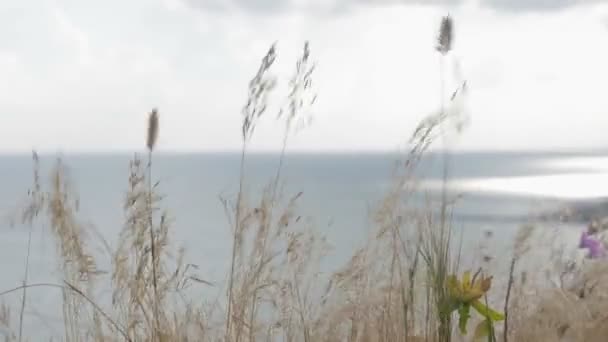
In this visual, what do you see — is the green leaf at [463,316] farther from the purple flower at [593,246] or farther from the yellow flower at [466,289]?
the purple flower at [593,246]

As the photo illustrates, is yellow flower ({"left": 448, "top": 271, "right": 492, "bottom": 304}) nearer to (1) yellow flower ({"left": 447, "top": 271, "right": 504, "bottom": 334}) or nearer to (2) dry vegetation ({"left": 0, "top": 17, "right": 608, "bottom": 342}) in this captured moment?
(1) yellow flower ({"left": 447, "top": 271, "right": 504, "bottom": 334})

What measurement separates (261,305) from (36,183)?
629 millimetres

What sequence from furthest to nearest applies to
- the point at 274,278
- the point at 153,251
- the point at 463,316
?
the point at 274,278, the point at 153,251, the point at 463,316

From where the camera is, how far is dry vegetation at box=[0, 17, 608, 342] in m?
1.92

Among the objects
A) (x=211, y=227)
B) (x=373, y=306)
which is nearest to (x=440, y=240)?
(x=373, y=306)

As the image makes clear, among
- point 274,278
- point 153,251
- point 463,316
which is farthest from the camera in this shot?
point 274,278

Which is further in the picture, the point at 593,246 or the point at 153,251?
the point at 593,246

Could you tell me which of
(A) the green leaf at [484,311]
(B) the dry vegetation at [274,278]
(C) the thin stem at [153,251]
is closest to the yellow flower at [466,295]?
(A) the green leaf at [484,311]

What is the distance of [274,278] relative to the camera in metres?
2.22

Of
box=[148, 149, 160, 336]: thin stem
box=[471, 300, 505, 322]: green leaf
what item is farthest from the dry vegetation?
box=[471, 300, 505, 322]: green leaf

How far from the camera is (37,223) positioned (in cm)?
260

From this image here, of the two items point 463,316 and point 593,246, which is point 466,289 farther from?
point 593,246

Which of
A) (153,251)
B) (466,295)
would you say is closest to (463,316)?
(466,295)

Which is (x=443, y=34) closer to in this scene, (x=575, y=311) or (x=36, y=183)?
(x=575, y=311)
